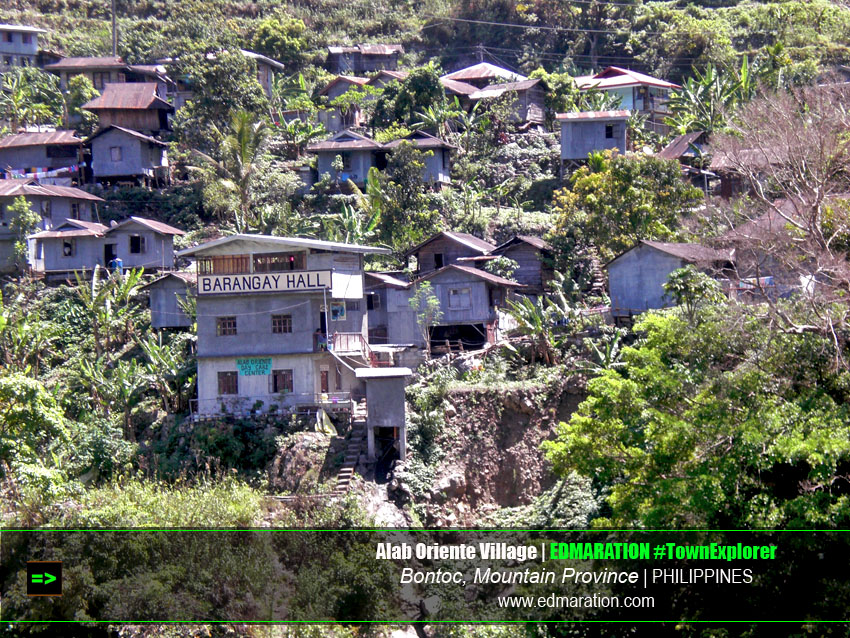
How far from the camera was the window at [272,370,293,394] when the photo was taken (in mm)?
34969

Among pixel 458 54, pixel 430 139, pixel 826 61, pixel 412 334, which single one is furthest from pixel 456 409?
pixel 458 54

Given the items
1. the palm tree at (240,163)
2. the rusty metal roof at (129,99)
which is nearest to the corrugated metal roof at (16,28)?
the rusty metal roof at (129,99)

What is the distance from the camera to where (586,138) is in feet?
172

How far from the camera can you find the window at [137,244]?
4544cm

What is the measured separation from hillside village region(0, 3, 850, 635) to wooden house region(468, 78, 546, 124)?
19cm

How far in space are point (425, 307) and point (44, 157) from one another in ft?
83.9

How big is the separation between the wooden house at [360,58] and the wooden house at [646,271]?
128ft

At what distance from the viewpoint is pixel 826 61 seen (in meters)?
59.9

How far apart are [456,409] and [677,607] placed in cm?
1299

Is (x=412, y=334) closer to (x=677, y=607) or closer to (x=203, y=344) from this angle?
(x=203, y=344)

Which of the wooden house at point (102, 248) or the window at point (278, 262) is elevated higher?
the wooden house at point (102, 248)

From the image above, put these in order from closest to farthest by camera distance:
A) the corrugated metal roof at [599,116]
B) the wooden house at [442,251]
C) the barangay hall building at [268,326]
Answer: the barangay hall building at [268,326], the wooden house at [442,251], the corrugated metal roof at [599,116]

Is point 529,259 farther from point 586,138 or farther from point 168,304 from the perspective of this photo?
point 168,304

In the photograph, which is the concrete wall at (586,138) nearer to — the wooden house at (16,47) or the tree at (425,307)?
the tree at (425,307)
